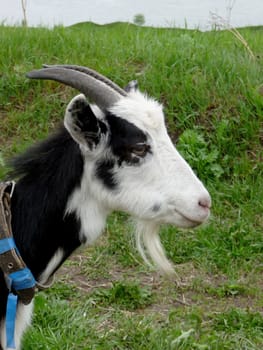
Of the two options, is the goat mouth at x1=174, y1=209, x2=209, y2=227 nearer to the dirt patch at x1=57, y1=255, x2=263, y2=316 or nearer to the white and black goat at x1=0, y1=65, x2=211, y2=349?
the white and black goat at x1=0, y1=65, x2=211, y2=349

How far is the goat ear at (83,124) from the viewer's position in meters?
2.92

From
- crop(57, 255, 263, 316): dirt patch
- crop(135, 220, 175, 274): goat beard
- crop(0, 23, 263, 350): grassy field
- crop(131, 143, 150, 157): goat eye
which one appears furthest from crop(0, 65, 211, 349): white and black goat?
crop(57, 255, 263, 316): dirt patch

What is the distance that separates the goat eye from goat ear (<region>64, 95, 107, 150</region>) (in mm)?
138

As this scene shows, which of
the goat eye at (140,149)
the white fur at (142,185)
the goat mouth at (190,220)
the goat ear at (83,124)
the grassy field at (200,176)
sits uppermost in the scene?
the goat ear at (83,124)

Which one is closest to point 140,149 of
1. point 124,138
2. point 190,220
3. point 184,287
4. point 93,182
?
point 124,138

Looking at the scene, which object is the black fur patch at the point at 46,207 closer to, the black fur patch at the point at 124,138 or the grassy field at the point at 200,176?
the black fur patch at the point at 124,138

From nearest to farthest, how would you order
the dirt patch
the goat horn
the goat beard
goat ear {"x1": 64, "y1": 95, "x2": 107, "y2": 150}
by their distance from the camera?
goat ear {"x1": 64, "y1": 95, "x2": 107, "y2": 150} → the goat horn → the goat beard → the dirt patch

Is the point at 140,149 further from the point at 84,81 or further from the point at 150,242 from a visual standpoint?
the point at 150,242

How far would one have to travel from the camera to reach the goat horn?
3.04 metres

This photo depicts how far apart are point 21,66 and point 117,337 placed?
3.18 m

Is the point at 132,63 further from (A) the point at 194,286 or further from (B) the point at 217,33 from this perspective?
(A) the point at 194,286

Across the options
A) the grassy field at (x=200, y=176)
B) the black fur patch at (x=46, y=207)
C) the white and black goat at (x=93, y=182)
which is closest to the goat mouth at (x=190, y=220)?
the white and black goat at (x=93, y=182)

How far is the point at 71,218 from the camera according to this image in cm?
309

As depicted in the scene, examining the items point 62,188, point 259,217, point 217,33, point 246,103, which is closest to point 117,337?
point 62,188
